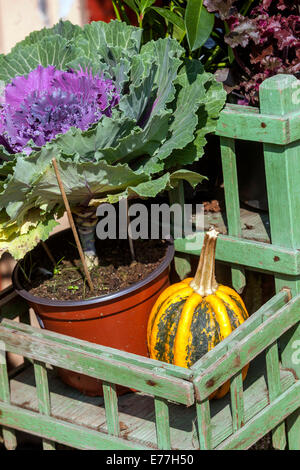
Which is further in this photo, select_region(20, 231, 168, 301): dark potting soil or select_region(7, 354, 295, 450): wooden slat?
select_region(20, 231, 168, 301): dark potting soil

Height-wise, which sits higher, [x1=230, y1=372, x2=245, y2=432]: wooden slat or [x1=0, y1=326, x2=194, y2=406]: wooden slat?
[x1=0, y1=326, x2=194, y2=406]: wooden slat

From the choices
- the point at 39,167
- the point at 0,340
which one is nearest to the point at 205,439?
the point at 0,340

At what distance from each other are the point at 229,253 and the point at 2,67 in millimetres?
727

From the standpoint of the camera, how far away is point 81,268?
1954 mm

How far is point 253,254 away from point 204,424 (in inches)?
18.1

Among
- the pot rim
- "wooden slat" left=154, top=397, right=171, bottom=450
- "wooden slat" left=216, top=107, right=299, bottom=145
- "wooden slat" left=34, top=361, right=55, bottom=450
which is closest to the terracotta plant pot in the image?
the pot rim

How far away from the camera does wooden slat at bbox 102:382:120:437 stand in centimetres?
172

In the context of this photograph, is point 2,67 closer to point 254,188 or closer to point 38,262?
point 38,262

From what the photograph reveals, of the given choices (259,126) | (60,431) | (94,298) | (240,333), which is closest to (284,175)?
(259,126)

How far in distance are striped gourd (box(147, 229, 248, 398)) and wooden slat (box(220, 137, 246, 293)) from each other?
5.4 inches

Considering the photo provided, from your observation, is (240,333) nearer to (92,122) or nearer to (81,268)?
(81,268)

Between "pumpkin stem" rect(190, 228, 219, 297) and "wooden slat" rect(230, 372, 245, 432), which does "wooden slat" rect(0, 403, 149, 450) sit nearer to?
"wooden slat" rect(230, 372, 245, 432)

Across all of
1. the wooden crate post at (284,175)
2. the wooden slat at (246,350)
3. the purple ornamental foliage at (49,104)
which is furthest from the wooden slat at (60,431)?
the purple ornamental foliage at (49,104)

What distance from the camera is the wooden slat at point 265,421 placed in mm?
1745
